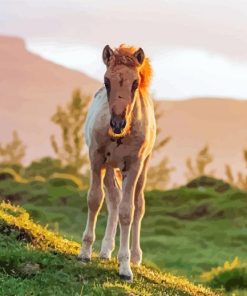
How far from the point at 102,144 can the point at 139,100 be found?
1.09 m

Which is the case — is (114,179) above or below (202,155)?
below

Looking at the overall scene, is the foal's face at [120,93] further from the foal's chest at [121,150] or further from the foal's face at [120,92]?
the foal's chest at [121,150]

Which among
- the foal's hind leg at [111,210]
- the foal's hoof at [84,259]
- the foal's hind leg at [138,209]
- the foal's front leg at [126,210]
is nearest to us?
the foal's front leg at [126,210]

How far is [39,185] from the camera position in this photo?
48.2 m

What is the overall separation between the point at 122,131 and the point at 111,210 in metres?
3.42

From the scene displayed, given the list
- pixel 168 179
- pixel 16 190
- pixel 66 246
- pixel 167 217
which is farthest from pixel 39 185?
pixel 168 179

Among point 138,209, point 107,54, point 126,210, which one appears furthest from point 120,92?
point 138,209

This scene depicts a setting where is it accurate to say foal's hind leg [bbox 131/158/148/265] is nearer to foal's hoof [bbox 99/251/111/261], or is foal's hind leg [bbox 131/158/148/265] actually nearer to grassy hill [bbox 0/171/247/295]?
foal's hoof [bbox 99/251/111/261]

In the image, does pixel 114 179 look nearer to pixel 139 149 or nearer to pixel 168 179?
pixel 139 149

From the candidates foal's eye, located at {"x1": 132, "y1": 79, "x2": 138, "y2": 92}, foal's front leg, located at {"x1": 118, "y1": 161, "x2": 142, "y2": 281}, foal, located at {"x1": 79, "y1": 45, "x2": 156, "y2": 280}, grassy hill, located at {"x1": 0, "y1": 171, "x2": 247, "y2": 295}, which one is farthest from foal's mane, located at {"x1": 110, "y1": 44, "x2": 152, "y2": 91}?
grassy hill, located at {"x1": 0, "y1": 171, "x2": 247, "y2": 295}

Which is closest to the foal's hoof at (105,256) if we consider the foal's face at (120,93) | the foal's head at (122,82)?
the foal's head at (122,82)

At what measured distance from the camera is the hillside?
41.0ft

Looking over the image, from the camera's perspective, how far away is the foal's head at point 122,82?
41.0ft

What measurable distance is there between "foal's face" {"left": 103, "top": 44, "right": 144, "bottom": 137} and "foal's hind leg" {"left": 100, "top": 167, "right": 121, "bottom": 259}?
99.2 inches
